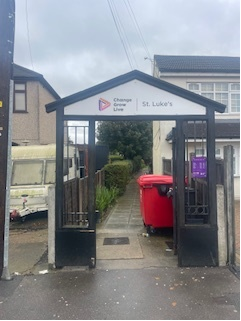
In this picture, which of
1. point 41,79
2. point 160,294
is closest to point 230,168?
point 160,294

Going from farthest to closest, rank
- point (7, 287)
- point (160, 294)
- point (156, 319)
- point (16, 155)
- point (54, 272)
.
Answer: point (16, 155) < point (54, 272) < point (7, 287) < point (160, 294) < point (156, 319)

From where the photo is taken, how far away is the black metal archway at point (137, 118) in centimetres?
477

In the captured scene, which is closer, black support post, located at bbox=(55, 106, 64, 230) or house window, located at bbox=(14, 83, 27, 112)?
black support post, located at bbox=(55, 106, 64, 230)

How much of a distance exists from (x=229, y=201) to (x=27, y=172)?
6.63 m

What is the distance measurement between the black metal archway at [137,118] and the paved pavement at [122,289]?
27 centimetres

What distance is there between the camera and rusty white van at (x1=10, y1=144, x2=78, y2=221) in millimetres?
8594

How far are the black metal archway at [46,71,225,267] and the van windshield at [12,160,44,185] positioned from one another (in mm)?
4704

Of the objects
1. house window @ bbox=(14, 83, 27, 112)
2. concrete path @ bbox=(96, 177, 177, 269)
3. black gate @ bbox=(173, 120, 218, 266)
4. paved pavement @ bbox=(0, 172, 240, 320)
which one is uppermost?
house window @ bbox=(14, 83, 27, 112)

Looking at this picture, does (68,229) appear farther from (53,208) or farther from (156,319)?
(156,319)

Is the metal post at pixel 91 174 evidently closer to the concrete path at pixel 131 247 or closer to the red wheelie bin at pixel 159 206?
the concrete path at pixel 131 247

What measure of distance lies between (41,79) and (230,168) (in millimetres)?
13604

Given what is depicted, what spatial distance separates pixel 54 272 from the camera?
4617mm

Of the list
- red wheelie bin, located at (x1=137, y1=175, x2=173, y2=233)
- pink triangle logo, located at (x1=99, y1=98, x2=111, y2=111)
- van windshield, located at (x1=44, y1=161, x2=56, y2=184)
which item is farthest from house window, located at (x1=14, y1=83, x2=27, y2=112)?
pink triangle logo, located at (x1=99, y1=98, x2=111, y2=111)

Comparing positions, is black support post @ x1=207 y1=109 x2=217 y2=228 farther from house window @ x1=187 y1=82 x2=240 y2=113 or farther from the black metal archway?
house window @ x1=187 y1=82 x2=240 y2=113
